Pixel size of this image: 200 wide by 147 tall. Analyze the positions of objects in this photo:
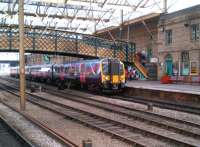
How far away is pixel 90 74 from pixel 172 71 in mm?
10951

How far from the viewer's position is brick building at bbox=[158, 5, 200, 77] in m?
34.8

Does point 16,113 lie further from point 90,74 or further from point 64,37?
point 64,37

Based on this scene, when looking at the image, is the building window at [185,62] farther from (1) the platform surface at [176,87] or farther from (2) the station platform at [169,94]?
(2) the station platform at [169,94]

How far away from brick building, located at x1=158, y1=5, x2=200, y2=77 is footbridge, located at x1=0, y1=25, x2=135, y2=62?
6.31m

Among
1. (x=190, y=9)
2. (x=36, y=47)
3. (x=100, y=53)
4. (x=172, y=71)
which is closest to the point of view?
(x=190, y=9)

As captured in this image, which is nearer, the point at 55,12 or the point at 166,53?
the point at 166,53

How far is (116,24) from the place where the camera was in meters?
51.3

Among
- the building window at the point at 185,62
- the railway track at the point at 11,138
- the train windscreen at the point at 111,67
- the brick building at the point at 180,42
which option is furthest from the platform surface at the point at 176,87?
the railway track at the point at 11,138

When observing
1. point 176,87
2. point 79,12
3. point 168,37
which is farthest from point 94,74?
point 79,12

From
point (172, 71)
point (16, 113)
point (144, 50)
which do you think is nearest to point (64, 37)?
point (144, 50)

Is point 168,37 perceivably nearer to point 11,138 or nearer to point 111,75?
point 111,75

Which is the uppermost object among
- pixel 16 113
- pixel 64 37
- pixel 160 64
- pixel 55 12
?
pixel 55 12

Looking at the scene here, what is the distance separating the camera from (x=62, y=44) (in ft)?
141

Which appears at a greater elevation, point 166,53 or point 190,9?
point 190,9
